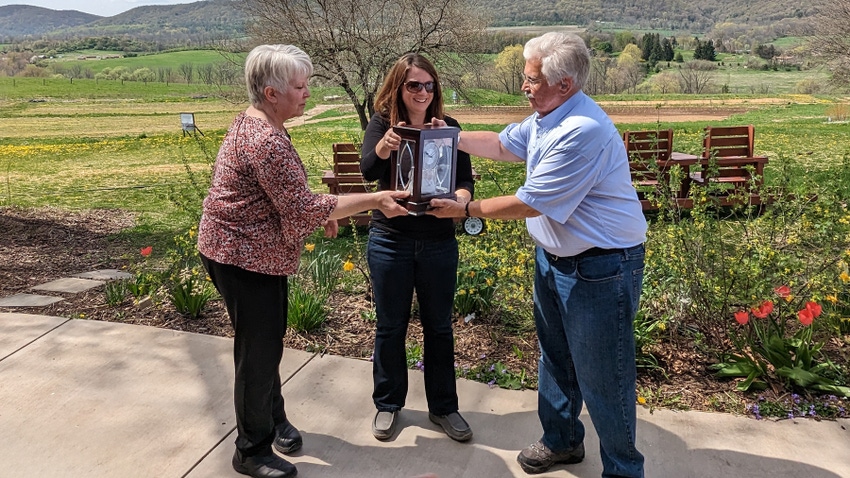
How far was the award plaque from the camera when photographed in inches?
112

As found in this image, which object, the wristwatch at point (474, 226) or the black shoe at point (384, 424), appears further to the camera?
the wristwatch at point (474, 226)

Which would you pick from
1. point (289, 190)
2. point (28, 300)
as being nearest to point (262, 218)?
point (289, 190)

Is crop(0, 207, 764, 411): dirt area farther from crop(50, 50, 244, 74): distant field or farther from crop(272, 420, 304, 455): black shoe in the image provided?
crop(50, 50, 244, 74): distant field

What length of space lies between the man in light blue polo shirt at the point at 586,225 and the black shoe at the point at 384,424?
101 centimetres

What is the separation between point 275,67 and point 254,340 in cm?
111

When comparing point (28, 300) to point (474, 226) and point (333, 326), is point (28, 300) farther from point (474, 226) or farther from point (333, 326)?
point (474, 226)

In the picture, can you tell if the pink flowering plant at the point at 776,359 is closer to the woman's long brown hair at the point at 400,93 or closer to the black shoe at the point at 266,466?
the woman's long brown hair at the point at 400,93

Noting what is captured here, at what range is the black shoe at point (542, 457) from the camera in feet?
9.78

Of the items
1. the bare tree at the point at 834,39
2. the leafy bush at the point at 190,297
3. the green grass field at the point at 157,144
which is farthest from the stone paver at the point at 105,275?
the bare tree at the point at 834,39

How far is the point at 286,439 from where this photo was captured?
126 inches

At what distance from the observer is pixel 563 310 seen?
2.71m

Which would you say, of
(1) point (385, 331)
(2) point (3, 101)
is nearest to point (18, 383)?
(1) point (385, 331)

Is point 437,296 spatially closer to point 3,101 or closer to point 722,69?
point 3,101

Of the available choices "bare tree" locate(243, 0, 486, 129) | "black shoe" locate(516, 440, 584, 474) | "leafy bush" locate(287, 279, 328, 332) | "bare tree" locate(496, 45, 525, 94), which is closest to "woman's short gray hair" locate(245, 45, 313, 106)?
"black shoe" locate(516, 440, 584, 474)
